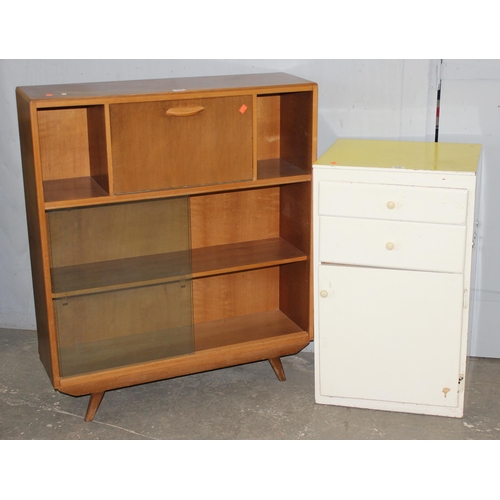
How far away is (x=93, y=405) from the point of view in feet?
10.2

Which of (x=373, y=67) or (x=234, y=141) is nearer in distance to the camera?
(x=234, y=141)

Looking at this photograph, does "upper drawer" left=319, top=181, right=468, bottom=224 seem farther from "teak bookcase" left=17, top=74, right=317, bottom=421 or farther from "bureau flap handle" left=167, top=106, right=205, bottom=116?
"bureau flap handle" left=167, top=106, right=205, bottom=116

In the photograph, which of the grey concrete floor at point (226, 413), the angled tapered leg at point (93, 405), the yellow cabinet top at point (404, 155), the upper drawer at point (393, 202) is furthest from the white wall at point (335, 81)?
the angled tapered leg at point (93, 405)

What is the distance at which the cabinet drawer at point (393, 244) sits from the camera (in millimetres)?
2889

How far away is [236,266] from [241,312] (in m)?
0.45

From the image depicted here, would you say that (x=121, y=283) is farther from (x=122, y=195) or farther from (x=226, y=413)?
(x=226, y=413)

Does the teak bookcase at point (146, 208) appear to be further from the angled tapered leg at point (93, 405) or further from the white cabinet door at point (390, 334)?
the white cabinet door at point (390, 334)

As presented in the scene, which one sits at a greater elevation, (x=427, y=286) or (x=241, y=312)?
(x=427, y=286)

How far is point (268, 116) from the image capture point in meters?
3.39

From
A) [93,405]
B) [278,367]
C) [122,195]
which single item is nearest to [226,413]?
[278,367]

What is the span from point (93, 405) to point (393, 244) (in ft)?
4.58

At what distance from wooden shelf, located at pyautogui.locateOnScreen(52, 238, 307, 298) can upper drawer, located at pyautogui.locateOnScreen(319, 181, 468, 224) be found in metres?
0.42

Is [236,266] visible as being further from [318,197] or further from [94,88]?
[94,88]

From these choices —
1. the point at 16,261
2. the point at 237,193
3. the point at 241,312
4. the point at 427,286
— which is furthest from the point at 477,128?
the point at 16,261
